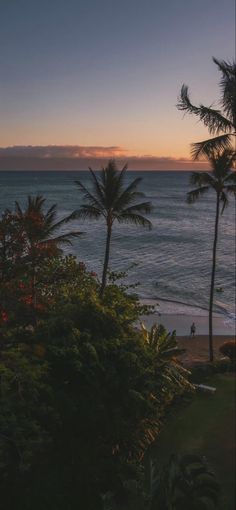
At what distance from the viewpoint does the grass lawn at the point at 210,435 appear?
1323 cm

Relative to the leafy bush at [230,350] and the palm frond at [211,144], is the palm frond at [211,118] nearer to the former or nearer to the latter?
the palm frond at [211,144]

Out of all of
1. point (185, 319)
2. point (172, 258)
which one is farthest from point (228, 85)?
point (172, 258)

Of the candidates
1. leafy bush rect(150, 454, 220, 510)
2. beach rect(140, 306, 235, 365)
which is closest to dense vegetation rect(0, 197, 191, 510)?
leafy bush rect(150, 454, 220, 510)

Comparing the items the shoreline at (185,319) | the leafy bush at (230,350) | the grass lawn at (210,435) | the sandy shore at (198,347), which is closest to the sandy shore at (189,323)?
the shoreline at (185,319)

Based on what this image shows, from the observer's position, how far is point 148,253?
6291 centimetres

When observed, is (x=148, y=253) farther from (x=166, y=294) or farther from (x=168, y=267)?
(x=166, y=294)

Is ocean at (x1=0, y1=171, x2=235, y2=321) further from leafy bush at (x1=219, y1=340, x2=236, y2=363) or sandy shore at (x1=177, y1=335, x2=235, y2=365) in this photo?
leafy bush at (x1=219, y1=340, x2=236, y2=363)

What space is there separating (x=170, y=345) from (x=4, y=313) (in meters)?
7.18

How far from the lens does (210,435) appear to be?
15258 mm

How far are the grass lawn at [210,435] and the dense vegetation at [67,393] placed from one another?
0.79 metres

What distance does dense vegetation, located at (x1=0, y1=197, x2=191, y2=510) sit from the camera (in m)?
11.2

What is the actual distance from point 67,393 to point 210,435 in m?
5.51

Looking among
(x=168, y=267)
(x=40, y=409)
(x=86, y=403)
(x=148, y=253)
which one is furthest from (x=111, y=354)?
(x=148, y=253)

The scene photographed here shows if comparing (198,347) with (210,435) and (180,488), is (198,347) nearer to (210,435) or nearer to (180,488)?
(210,435)
